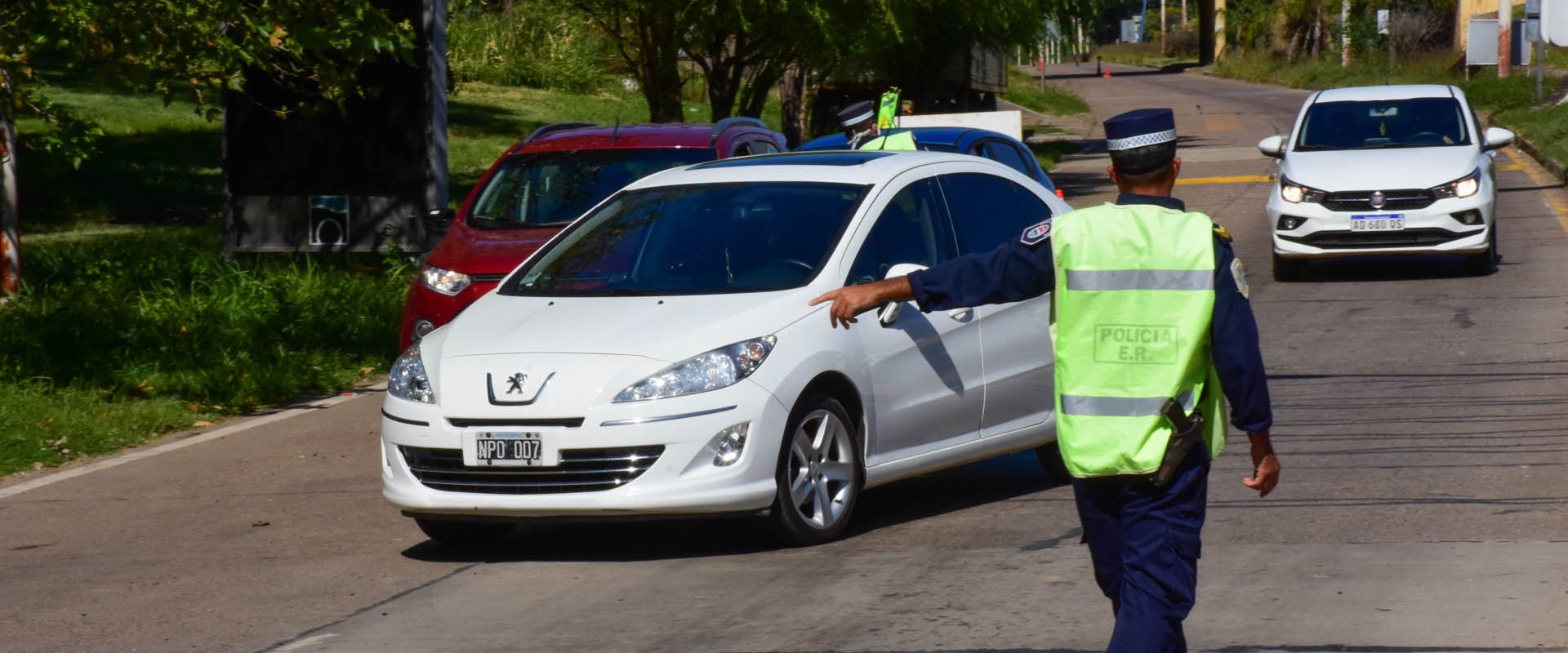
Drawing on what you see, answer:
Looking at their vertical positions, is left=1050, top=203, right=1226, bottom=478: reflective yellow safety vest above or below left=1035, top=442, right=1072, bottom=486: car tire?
above

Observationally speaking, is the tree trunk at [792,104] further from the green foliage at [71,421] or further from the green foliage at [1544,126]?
the green foliage at [71,421]

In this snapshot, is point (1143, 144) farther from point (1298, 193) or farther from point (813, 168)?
point (1298, 193)

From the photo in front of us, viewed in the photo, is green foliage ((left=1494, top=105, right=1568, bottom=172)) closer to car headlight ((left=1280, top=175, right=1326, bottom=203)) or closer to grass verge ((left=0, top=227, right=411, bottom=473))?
car headlight ((left=1280, top=175, right=1326, bottom=203))

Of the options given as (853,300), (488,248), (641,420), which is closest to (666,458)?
(641,420)

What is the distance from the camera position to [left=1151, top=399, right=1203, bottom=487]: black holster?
4.38 meters

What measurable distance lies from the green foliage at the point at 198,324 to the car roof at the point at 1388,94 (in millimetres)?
8338

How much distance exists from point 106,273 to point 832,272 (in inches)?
374

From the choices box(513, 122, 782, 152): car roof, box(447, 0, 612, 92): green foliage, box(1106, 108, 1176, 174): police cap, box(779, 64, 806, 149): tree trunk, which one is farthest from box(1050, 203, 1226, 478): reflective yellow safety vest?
box(447, 0, 612, 92): green foliage

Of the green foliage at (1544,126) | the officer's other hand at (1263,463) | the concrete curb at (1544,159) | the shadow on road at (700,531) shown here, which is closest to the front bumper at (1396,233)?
the concrete curb at (1544,159)

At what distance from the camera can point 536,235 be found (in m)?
11.8

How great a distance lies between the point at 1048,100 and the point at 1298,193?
140 feet

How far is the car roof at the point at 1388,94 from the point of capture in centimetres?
1722

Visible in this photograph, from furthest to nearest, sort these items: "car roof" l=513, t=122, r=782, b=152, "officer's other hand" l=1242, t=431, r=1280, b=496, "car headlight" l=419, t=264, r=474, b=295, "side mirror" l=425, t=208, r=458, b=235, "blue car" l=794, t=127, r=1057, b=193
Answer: "blue car" l=794, t=127, r=1057, b=193 → "car roof" l=513, t=122, r=782, b=152 → "side mirror" l=425, t=208, r=458, b=235 → "car headlight" l=419, t=264, r=474, b=295 → "officer's other hand" l=1242, t=431, r=1280, b=496

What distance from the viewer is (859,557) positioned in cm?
729
